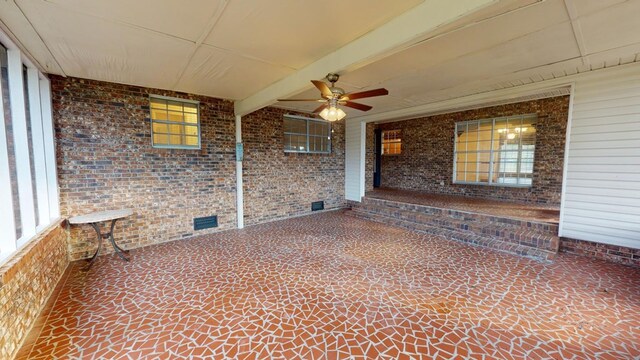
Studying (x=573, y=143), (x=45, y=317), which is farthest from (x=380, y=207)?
(x=45, y=317)

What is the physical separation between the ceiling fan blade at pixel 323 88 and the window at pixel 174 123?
3.08m

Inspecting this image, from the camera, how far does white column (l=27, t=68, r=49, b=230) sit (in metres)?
3.21

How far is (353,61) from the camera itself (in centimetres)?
271

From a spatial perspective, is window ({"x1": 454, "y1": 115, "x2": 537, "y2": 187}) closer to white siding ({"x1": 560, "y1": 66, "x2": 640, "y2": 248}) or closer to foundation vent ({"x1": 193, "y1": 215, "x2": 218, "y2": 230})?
white siding ({"x1": 560, "y1": 66, "x2": 640, "y2": 248})

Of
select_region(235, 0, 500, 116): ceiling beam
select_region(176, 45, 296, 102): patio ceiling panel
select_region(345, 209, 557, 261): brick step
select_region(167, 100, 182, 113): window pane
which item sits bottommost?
select_region(345, 209, 557, 261): brick step

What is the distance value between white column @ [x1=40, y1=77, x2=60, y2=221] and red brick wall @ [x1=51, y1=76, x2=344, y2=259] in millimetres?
127

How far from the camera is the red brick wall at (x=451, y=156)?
6.21 metres

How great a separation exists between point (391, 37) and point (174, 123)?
13.6 ft

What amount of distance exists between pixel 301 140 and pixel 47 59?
4.59 metres

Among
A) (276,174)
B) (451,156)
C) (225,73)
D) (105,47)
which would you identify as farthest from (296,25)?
(451,156)

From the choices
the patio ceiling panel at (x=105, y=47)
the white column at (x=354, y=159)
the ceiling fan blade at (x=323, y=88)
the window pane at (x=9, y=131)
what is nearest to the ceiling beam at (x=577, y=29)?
the ceiling fan blade at (x=323, y=88)

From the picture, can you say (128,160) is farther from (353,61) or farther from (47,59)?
(353,61)

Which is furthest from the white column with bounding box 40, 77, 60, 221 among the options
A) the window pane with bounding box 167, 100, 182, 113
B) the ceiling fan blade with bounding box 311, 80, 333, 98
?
the ceiling fan blade with bounding box 311, 80, 333, 98

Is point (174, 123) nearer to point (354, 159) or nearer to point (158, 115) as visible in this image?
point (158, 115)
